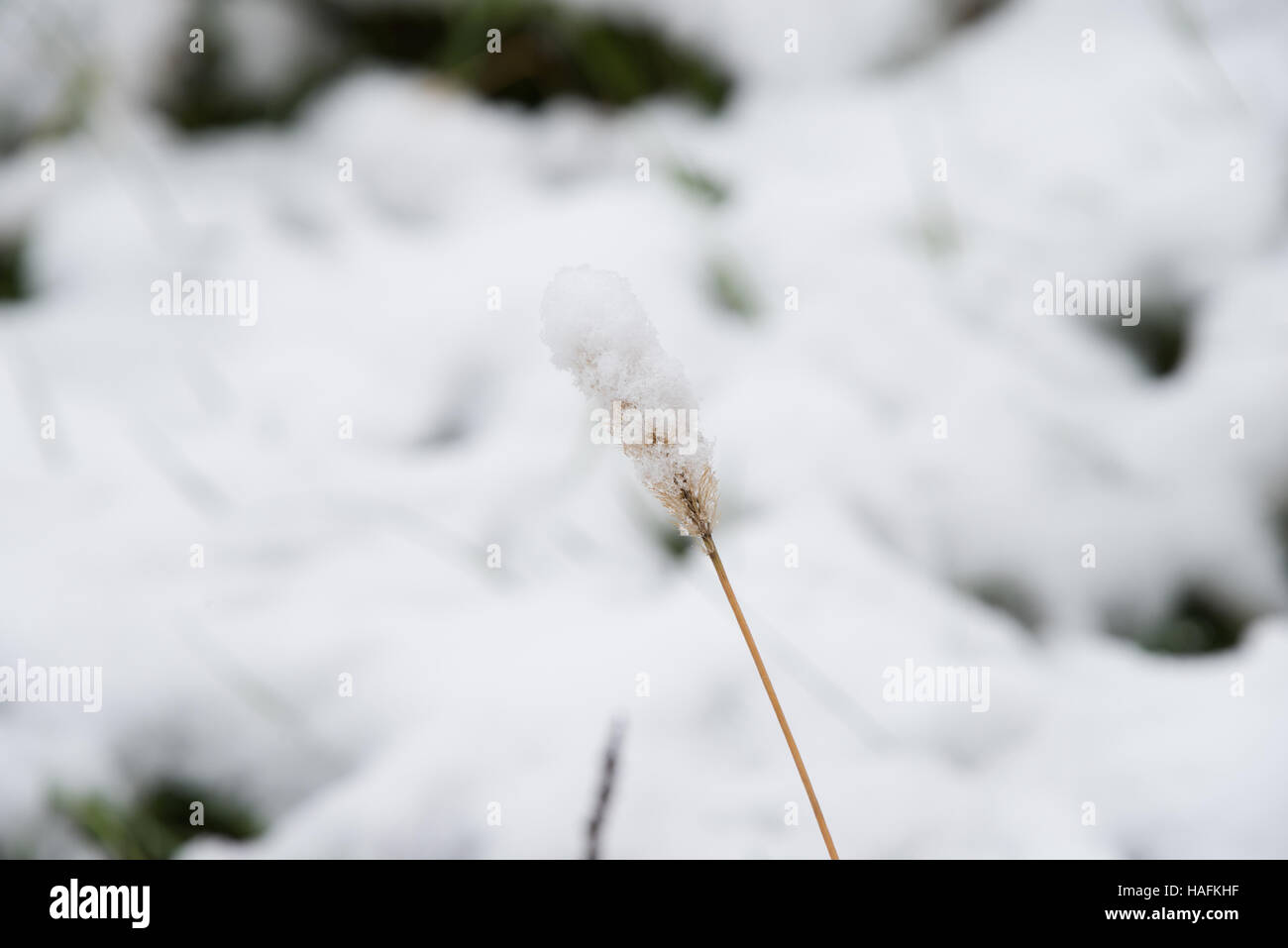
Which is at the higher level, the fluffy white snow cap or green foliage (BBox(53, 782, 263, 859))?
the fluffy white snow cap

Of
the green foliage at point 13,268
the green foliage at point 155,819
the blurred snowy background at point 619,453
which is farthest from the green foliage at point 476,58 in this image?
the green foliage at point 155,819

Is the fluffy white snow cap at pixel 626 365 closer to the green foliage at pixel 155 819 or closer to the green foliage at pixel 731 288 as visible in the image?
the green foliage at pixel 155 819

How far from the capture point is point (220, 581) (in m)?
0.90

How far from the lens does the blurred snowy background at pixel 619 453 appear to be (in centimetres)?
73

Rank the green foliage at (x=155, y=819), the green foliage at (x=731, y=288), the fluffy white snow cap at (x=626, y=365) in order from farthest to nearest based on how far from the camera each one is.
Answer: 1. the green foliage at (x=731, y=288)
2. the green foliage at (x=155, y=819)
3. the fluffy white snow cap at (x=626, y=365)

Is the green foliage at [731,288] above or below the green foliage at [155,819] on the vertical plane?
above

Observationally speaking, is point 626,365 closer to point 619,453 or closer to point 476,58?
point 619,453

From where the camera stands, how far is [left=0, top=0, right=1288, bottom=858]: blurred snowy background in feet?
2.40

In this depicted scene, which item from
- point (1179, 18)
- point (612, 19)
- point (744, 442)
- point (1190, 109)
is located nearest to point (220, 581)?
point (744, 442)

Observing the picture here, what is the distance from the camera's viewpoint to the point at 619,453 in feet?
3.37

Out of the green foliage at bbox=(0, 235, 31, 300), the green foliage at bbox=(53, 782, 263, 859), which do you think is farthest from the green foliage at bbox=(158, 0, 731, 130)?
the green foliage at bbox=(53, 782, 263, 859)

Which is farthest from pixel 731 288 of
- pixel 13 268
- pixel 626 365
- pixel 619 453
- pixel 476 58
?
pixel 13 268

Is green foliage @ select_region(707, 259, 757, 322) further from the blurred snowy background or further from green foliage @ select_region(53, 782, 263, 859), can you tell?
green foliage @ select_region(53, 782, 263, 859)

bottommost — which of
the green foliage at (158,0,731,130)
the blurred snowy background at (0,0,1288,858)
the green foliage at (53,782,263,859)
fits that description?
the green foliage at (53,782,263,859)
